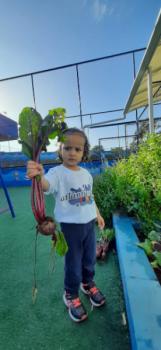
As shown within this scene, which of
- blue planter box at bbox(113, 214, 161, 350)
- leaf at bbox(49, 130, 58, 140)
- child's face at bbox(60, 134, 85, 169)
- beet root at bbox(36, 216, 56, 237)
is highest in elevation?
leaf at bbox(49, 130, 58, 140)

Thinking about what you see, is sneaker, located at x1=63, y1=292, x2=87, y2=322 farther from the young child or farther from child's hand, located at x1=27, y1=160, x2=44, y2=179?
child's hand, located at x1=27, y1=160, x2=44, y2=179

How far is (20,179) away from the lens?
9289 millimetres

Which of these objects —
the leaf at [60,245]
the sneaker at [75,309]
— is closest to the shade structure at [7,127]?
the sneaker at [75,309]

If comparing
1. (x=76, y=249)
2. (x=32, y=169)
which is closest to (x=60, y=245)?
(x=76, y=249)

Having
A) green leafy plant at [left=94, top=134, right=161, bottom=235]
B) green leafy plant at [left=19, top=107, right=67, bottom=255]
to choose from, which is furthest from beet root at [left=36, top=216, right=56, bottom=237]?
green leafy plant at [left=94, top=134, right=161, bottom=235]

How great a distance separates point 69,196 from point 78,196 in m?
0.06

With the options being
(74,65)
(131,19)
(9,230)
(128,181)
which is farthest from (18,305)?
(74,65)

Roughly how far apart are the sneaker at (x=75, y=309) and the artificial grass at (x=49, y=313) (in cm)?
3

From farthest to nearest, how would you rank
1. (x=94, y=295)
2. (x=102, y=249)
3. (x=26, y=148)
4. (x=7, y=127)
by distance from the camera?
(x=7, y=127) < (x=102, y=249) < (x=94, y=295) < (x=26, y=148)

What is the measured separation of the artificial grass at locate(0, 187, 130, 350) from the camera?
119 cm

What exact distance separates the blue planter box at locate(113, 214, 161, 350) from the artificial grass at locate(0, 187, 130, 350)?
0.29 meters

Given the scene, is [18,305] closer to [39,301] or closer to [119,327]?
[39,301]

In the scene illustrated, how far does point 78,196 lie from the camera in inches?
54.7

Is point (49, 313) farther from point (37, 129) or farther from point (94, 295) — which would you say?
point (37, 129)
